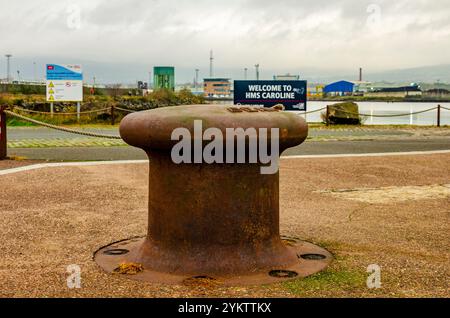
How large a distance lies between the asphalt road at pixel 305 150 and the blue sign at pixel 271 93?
5943mm

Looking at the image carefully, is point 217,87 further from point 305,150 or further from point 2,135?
point 2,135

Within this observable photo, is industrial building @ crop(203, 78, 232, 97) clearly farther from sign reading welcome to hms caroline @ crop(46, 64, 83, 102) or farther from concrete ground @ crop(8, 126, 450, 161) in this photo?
concrete ground @ crop(8, 126, 450, 161)

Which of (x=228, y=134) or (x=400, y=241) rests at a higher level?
(x=228, y=134)

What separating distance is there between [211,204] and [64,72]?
793 inches

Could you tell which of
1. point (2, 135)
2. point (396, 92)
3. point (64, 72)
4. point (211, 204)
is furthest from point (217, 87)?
point (211, 204)

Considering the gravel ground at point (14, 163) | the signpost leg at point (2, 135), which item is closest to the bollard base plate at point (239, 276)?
the gravel ground at point (14, 163)

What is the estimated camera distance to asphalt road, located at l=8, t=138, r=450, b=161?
1085cm

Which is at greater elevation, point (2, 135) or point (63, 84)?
point (63, 84)

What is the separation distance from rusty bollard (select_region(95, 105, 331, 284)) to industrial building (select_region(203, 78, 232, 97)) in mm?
86689

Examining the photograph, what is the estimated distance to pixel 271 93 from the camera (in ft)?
68.4
